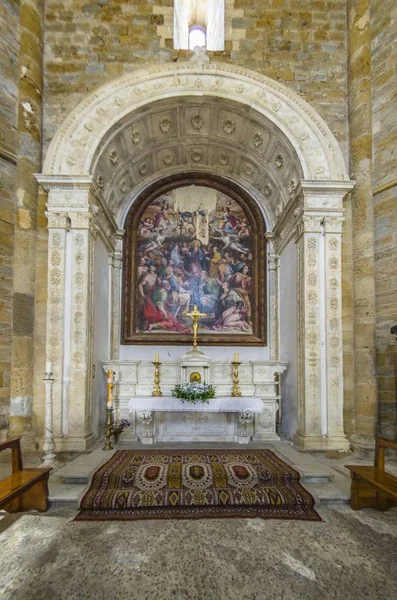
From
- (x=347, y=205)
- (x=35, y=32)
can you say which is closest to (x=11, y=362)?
(x=35, y=32)

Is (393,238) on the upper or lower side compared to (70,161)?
lower

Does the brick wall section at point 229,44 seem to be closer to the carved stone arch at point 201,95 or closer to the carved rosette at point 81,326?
the carved stone arch at point 201,95

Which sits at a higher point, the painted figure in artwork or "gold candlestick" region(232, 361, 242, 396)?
the painted figure in artwork

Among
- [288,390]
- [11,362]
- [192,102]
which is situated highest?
[192,102]

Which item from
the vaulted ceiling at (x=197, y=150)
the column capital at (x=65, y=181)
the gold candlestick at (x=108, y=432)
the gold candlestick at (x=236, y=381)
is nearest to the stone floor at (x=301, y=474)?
the gold candlestick at (x=108, y=432)

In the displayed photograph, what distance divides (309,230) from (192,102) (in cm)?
318

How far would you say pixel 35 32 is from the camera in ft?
22.2

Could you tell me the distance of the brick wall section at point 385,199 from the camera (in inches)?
243

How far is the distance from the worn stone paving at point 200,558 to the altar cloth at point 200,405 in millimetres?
2601

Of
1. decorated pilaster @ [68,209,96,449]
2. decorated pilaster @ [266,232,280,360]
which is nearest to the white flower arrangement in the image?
decorated pilaster @ [68,209,96,449]

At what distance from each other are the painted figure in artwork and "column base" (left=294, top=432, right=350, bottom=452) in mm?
2899

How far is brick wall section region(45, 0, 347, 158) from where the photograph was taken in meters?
6.92

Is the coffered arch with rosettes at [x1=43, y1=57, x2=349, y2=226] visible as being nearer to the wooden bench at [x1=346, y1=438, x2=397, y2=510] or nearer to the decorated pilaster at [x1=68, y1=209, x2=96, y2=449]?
the decorated pilaster at [x1=68, y1=209, x2=96, y2=449]

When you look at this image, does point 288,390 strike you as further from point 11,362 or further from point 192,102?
point 192,102
